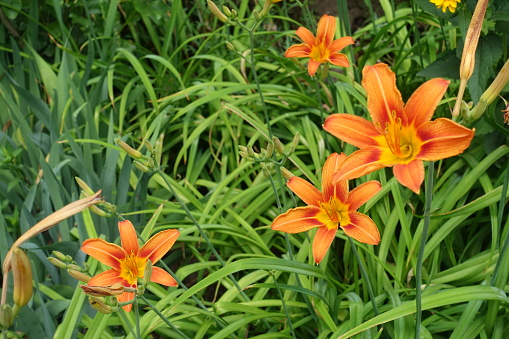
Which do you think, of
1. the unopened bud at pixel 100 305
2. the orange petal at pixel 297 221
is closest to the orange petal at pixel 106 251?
the unopened bud at pixel 100 305

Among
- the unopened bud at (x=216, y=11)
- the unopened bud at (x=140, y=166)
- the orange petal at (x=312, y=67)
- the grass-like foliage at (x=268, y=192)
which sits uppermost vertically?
the unopened bud at (x=216, y=11)

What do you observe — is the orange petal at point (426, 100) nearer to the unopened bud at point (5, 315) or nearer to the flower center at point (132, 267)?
the flower center at point (132, 267)

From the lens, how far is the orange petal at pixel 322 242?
3.80 ft

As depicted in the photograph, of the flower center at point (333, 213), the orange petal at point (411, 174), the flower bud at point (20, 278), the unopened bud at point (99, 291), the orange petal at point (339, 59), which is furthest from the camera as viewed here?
the orange petal at point (339, 59)

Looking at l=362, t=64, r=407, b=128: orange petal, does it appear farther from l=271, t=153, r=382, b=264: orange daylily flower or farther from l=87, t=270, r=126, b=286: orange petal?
l=87, t=270, r=126, b=286: orange petal

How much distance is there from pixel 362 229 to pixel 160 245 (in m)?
0.45

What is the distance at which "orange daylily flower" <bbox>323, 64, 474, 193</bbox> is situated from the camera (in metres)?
0.92

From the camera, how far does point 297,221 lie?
47.8 inches

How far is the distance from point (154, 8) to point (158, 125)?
0.86 m

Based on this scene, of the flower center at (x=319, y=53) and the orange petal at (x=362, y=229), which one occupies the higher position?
the flower center at (x=319, y=53)

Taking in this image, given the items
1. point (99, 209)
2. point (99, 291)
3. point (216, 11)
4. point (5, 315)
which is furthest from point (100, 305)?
point (216, 11)

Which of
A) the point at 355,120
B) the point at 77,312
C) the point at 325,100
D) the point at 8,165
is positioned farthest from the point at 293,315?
the point at 8,165

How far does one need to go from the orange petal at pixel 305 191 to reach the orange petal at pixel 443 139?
35cm

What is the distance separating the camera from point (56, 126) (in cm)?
237
